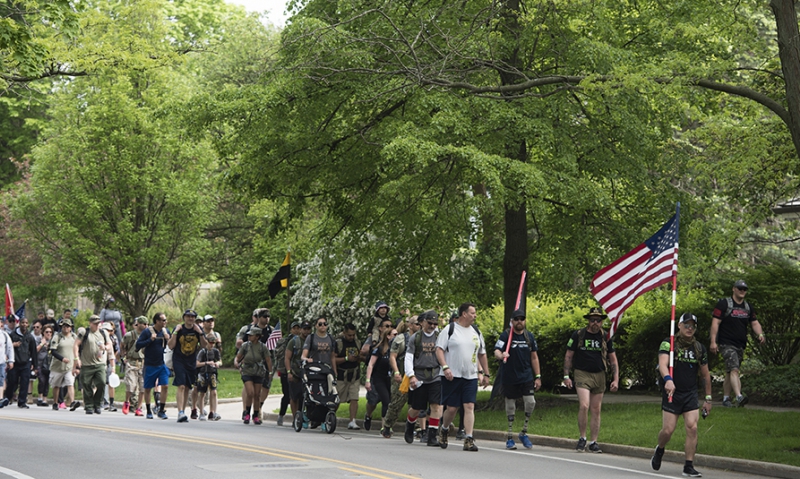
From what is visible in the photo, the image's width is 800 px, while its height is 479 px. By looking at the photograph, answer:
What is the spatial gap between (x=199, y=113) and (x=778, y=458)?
11.7 m

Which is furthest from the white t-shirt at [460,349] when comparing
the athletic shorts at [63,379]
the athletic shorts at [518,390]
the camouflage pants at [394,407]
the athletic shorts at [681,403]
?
the athletic shorts at [63,379]

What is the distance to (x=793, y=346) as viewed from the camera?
62.4 ft

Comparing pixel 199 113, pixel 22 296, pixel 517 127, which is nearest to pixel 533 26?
pixel 517 127

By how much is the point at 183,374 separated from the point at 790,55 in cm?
1173

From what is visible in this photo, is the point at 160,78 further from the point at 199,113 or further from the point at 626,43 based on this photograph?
the point at 626,43

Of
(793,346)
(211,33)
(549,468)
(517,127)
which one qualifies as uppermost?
(211,33)

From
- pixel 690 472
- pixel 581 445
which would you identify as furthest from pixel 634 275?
pixel 690 472

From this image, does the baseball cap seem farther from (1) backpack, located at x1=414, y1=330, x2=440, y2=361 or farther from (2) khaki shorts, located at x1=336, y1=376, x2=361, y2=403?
(1) backpack, located at x1=414, y1=330, x2=440, y2=361

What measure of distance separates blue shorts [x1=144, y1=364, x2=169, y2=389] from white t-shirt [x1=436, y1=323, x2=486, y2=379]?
23.5ft

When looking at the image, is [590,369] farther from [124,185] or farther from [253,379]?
[124,185]

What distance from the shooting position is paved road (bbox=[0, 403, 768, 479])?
1116 cm

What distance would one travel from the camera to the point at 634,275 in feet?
46.1

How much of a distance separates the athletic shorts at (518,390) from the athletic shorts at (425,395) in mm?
1000

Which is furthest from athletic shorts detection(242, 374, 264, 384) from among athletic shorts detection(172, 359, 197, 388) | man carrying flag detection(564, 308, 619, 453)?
man carrying flag detection(564, 308, 619, 453)
